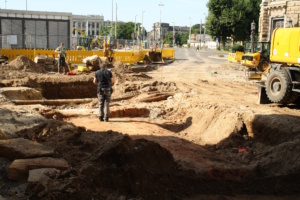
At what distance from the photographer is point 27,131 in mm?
8445

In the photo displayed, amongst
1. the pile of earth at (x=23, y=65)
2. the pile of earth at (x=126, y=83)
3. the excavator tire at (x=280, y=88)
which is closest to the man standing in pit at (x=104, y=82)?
the pile of earth at (x=126, y=83)

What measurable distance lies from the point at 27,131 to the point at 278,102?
361 inches

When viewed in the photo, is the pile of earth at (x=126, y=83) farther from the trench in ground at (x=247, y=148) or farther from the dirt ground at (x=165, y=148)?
the trench in ground at (x=247, y=148)

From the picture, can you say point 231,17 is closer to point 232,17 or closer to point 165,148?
point 232,17

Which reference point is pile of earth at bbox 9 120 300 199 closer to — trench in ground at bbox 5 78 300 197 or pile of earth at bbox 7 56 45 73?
trench in ground at bbox 5 78 300 197

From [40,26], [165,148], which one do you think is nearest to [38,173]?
[165,148]

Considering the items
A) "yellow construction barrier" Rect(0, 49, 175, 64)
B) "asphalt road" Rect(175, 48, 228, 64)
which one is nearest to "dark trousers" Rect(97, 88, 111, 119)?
"yellow construction barrier" Rect(0, 49, 175, 64)

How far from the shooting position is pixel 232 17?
6288 cm

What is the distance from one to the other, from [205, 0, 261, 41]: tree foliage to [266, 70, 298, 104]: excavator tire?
51.7 metres

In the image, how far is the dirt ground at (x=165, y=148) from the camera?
18.5ft

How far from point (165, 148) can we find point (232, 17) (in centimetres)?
5906

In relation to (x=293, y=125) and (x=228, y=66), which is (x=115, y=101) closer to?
(x=293, y=125)

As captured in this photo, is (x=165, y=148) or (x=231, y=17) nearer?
(x=165, y=148)

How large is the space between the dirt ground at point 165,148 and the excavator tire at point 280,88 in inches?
17.4
